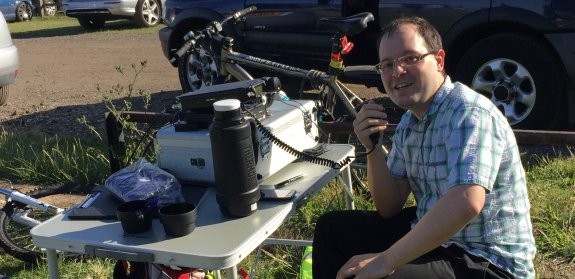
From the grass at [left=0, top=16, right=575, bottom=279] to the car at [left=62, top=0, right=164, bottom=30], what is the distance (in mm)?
9525

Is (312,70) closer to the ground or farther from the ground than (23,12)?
farther from the ground

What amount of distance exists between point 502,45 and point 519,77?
10.3 inches

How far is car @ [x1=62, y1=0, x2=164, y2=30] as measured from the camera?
15023 mm

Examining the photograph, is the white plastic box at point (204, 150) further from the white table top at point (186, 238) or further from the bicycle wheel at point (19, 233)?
the bicycle wheel at point (19, 233)

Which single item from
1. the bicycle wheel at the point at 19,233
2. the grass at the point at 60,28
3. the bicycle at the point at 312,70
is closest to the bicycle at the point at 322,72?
the bicycle at the point at 312,70

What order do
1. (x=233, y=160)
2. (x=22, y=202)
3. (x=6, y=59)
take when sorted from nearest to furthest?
1. (x=233, y=160)
2. (x=22, y=202)
3. (x=6, y=59)

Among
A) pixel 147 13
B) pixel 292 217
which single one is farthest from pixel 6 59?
pixel 147 13

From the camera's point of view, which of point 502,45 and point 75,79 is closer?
point 502,45

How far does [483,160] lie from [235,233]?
2.59 ft

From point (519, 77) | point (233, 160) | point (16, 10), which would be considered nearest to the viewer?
point (233, 160)

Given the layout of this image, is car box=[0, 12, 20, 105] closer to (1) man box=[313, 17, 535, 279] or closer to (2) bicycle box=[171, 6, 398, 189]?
(2) bicycle box=[171, 6, 398, 189]

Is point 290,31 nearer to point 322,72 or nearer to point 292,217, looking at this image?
point 322,72

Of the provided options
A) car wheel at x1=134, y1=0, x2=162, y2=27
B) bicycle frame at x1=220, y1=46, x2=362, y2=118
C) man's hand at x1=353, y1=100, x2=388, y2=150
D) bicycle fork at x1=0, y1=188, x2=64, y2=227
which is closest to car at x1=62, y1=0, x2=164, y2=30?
car wheel at x1=134, y1=0, x2=162, y2=27

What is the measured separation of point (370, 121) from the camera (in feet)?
8.00
